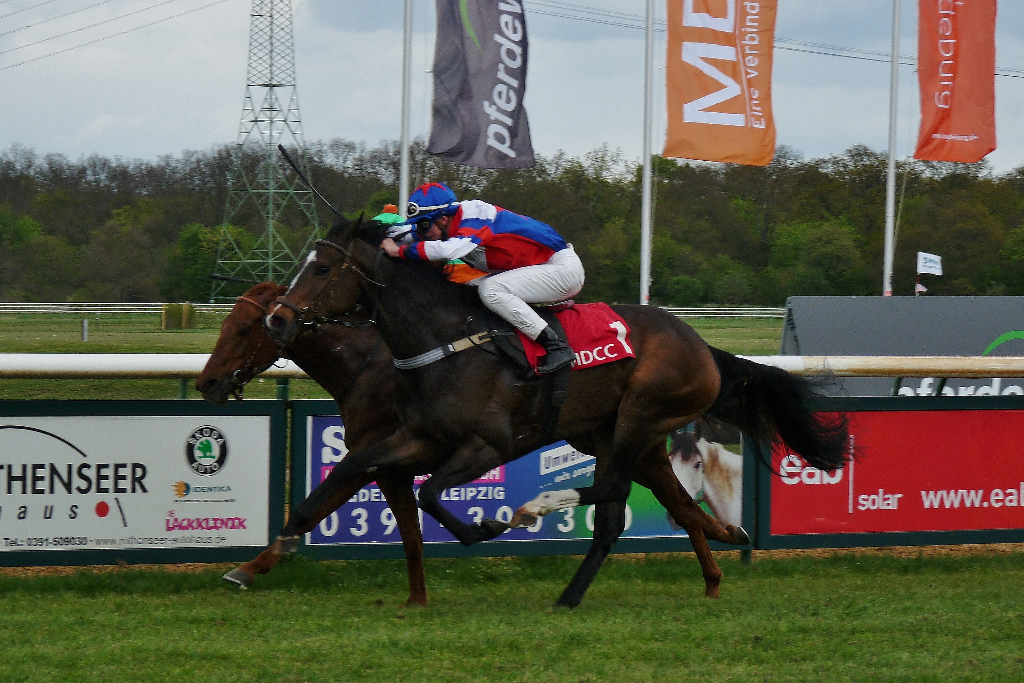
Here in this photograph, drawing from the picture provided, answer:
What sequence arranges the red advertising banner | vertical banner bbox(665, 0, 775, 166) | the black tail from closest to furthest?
the black tail
the red advertising banner
vertical banner bbox(665, 0, 775, 166)

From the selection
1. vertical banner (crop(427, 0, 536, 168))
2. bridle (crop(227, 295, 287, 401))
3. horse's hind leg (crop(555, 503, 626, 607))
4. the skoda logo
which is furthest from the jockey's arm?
vertical banner (crop(427, 0, 536, 168))

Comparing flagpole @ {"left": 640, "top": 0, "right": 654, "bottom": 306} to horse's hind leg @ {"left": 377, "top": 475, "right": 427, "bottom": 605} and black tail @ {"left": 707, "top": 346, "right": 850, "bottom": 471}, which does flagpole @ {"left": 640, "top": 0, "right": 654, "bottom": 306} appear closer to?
black tail @ {"left": 707, "top": 346, "right": 850, "bottom": 471}

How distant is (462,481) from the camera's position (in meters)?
4.59

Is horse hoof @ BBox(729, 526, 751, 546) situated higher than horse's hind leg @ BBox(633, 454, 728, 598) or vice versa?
horse's hind leg @ BBox(633, 454, 728, 598)

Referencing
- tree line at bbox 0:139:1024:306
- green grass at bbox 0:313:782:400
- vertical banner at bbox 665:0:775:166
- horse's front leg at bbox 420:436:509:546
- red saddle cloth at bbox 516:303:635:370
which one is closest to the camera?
horse's front leg at bbox 420:436:509:546

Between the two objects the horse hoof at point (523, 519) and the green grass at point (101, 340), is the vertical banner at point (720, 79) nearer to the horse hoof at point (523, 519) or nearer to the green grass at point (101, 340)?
the green grass at point (101, 340)

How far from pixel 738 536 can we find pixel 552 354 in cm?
160

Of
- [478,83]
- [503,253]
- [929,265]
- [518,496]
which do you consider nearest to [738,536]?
[518,496]

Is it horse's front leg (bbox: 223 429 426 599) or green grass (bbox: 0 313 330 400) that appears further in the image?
green grass (bbox: 0 313 330 400)

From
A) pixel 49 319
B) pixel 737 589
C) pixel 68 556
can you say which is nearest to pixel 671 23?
pixel 737 589

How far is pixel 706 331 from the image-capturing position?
73.0 ft

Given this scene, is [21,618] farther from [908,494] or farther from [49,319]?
[49,319]

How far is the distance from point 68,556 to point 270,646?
1.88 meters

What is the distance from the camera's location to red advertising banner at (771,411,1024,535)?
6254 millimetres
